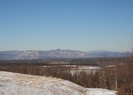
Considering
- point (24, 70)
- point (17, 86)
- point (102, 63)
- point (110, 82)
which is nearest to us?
point (17, 86)

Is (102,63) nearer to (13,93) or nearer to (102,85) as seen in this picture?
(102,85)

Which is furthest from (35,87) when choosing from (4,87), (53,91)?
(4,87)

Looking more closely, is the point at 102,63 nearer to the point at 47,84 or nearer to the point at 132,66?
the point at 132,66

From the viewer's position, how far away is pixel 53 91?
1041 inches

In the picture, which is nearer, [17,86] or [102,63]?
[17,86]

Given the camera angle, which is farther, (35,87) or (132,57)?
(132,57)

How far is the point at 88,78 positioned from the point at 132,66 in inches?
1693

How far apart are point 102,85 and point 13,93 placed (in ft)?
170

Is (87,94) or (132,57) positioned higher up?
(132,57)

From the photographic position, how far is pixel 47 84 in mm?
28562

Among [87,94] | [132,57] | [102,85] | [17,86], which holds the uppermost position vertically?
[132,57]

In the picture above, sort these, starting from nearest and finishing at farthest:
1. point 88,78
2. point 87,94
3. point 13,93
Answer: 1. point 13,93
2. point 87,94
3. point 88,78

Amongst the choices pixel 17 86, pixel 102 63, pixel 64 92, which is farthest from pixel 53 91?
pixel 102 63

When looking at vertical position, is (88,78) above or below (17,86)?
below
